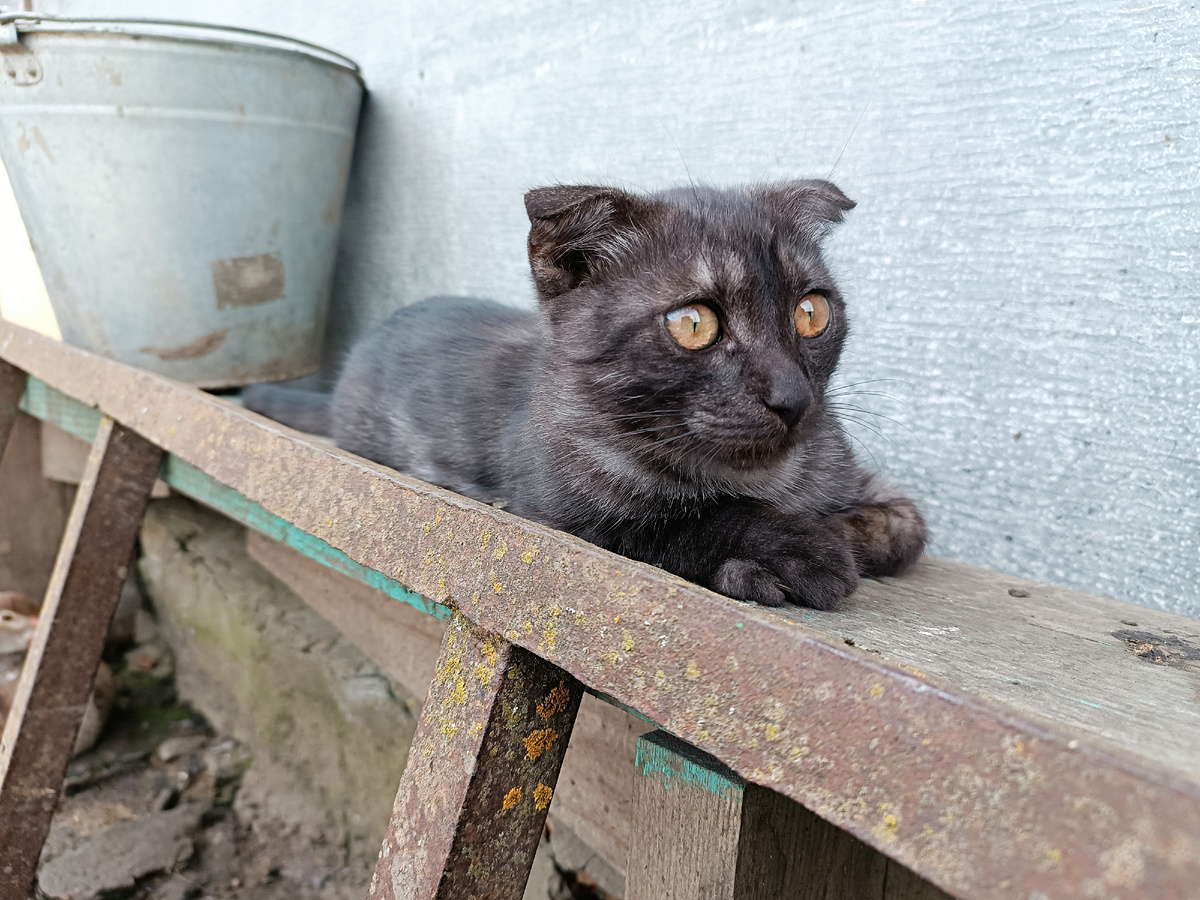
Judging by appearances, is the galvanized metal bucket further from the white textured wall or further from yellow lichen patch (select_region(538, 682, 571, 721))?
yellow lichen patch (select_region(538, 682, 571, 721))

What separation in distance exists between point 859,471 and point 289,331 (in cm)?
186

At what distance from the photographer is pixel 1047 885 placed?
1.55 feet

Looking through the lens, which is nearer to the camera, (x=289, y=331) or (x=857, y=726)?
(x=857, y=726)

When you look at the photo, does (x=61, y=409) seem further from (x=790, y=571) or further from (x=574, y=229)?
(x=790, y=571)

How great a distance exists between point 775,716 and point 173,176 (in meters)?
2.21

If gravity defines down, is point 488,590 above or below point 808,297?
below

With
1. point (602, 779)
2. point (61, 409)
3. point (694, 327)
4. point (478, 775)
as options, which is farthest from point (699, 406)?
point (61, 409)

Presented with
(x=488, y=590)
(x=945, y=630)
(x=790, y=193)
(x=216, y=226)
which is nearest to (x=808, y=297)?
(x=790, y=193)

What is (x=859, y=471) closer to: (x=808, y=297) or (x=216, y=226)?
(x=808, y=297)

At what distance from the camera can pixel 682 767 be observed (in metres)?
0.84

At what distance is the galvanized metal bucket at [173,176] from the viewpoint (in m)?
2.11

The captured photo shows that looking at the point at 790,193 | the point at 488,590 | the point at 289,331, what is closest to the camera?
the point at 488,590

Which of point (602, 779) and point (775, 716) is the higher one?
point (775, 716)

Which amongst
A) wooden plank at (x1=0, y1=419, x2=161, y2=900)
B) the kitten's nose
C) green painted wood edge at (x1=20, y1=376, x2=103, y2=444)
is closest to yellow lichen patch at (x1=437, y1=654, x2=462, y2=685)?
the kitten's nose
